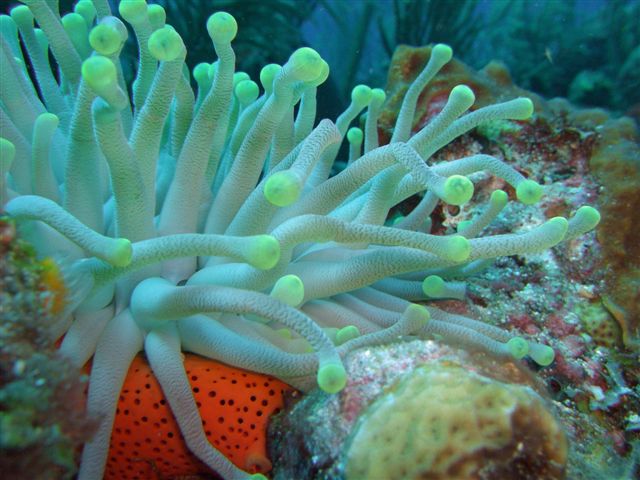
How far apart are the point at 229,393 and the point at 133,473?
470 millimetres

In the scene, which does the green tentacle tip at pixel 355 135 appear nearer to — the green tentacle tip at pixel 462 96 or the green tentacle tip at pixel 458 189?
the green tentacle tip at pixel 462 96

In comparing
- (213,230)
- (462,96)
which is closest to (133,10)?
(213,230)

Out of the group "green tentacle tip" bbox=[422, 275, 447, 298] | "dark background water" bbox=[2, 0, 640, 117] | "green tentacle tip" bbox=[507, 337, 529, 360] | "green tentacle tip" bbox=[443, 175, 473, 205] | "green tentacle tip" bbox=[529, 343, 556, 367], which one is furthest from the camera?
"dark background water" bbox=[2, 0, 640, 117]

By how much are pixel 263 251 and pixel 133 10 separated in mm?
892

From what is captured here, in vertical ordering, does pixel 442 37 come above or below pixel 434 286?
above

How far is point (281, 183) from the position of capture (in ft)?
4.17

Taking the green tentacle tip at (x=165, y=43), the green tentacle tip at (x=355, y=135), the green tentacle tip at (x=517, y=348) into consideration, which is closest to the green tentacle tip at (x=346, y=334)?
the green tentacle tip at (x=517, y=348)

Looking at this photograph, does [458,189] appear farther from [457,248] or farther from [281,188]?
[281,188]

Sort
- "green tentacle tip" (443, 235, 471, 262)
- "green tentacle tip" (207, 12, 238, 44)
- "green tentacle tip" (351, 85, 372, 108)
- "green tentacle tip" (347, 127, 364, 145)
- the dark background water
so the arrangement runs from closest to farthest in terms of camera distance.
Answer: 1. "green tentacle tip" (443, 235, 471, 262)
2. "green tentacle tip" (207, 12, 238, 44)
3. "green tentacle tip" (351, 85, 372, 108)
4. "green tentacle tip" (347, 127, 364, 145)
5. the dark background water

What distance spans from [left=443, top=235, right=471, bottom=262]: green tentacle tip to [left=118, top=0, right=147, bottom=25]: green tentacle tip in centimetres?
116

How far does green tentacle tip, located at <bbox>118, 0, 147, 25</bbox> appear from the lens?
1537 mm

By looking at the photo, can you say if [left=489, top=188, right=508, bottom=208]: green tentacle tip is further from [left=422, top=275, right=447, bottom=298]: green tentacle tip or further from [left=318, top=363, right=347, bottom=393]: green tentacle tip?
[left=318, top=363, right=347, bottom=393]: green tentacle tip

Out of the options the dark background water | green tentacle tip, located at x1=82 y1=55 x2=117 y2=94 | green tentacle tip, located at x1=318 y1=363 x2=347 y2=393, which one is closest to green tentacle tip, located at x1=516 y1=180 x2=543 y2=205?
green tentacle tip, located at x1=318 y1=363 x2=347 y2=393

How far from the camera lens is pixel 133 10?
1.55 meters
